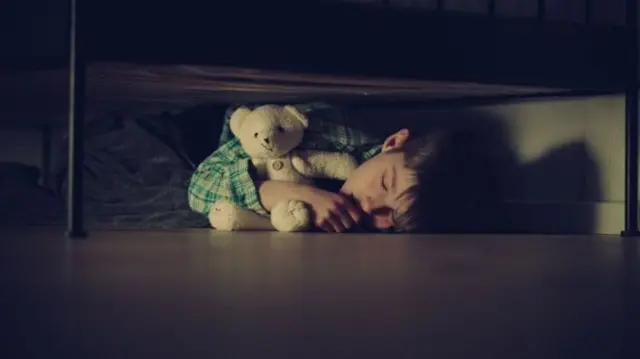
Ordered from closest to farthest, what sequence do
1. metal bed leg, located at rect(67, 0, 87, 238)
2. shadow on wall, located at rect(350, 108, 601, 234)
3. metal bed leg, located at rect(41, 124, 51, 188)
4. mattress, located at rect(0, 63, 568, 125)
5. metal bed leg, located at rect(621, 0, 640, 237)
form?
1. metal bed leg, located at rect(67, 0, 87, 238)
2. mattress, located at rect(0, 63, 568, 125)
3. metal bed leg, located at rect(621, 0, 640, 237)
4. shadow on wall, located at rect(350, 108, 601, 234)
5. metal bed leg, located at rect(41, 124, 51, 188)

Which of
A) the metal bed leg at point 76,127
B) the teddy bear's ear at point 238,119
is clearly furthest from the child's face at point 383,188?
the metal bed leg at point 76,127

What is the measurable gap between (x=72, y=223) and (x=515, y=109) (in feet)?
3.06

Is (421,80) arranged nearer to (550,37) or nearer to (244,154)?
(550,37)

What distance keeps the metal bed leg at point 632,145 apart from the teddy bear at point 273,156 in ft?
1.62

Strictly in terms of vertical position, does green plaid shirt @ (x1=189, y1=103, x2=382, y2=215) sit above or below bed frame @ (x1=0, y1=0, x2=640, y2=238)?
below

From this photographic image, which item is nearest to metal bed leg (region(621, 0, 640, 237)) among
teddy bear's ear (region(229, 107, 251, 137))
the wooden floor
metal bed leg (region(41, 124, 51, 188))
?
the wooden floor

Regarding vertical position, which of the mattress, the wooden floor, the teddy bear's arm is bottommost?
the wooden floor

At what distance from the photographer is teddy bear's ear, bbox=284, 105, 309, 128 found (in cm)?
188

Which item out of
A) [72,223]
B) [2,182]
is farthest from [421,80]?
[2,182]

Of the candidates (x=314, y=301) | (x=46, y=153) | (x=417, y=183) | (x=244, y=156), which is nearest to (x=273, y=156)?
(x=244, y=156)

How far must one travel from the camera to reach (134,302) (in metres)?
0.78

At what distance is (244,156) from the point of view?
189 centimetres

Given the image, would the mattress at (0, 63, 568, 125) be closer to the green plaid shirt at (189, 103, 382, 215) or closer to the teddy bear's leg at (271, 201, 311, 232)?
the green plaid shirt at (189, 103, 382, 215)

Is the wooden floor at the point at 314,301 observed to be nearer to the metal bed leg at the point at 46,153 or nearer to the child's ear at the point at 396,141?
the child's ear at the point at 396,141
